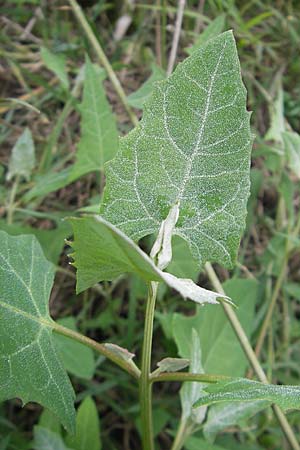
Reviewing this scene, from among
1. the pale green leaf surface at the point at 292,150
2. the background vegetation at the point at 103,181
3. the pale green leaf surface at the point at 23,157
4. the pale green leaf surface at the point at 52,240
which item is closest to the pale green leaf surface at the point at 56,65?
the background vegetation at the point at 103,181

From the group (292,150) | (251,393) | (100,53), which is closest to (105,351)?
(251,393)

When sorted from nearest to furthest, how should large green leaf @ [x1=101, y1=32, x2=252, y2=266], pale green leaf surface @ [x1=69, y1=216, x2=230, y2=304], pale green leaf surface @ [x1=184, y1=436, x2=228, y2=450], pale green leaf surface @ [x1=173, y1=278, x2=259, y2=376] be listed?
pale green leaf surface @ [x1=69, y1=216, x2=230, y2=304]
large green leaf @ [x1=101, y1=32, x2=252, y2=266]
pale green leaf surface @ [x1=184, y1=436, x2=228, y2=450]
pale green leaf surface @ [x1=173, y1=278, x2=259, y2=376]

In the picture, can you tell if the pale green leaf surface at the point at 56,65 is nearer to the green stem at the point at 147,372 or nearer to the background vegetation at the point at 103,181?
the background vegetation at the point at 103,181

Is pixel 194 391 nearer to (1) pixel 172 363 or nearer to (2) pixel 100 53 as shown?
(1) pixel 172 363

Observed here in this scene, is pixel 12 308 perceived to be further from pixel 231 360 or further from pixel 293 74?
pixel 293 74

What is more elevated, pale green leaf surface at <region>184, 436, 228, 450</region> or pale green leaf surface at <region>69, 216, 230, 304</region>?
pale green leaf surface at <region>69, 216, 230, 304</region>

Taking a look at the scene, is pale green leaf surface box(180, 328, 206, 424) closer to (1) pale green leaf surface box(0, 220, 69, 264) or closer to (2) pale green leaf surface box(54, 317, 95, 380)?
(2) pale green leaf surface box(54, 317, 95, 380)

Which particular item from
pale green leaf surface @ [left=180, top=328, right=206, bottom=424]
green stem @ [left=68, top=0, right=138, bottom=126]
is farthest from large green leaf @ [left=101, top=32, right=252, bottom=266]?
green stem @ [left=68, top=0, right=138, bottom=126]
